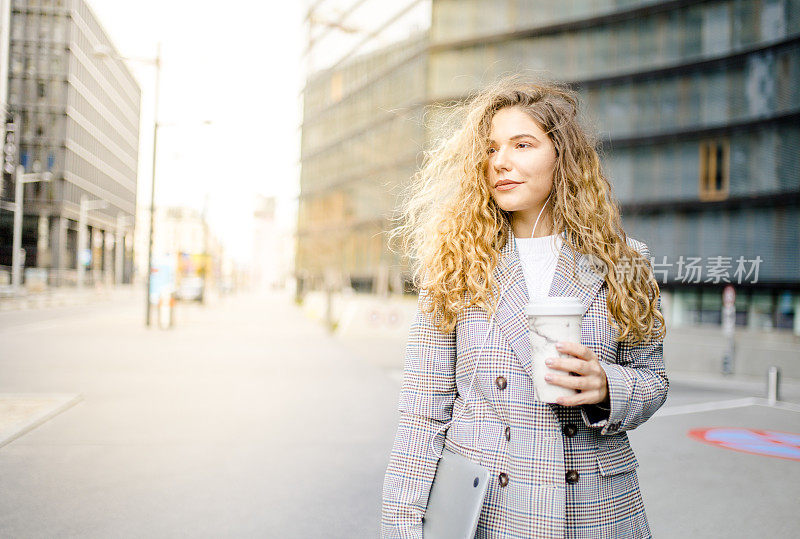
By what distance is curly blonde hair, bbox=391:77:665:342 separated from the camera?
6.18 ft

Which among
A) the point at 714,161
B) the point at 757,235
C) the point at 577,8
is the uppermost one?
the point at 577,8

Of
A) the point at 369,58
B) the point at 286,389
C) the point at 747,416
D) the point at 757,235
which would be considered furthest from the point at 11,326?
the point at 369,58

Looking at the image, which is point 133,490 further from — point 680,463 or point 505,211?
point 680,463

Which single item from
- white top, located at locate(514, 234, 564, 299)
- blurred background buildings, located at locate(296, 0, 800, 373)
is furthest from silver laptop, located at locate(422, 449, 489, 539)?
blurred background buildings, located at locate(296, 0, 800, 373)

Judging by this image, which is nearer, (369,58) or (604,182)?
(604,182)

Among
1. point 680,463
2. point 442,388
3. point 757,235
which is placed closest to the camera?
point 442,388

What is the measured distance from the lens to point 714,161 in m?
27.7

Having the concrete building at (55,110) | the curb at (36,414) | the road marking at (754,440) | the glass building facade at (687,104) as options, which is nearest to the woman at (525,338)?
the curb at (36,414)

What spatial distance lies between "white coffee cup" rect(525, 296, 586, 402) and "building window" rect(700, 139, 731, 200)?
94.1ft

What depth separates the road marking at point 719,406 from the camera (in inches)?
355

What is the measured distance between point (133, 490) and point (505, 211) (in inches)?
146

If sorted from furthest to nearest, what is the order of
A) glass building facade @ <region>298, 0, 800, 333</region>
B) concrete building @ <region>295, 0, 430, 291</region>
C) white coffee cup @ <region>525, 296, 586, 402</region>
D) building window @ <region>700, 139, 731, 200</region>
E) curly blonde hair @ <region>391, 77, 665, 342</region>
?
concrete building @ <region>295, 0, 430, 291</region> < building window @ <region>700, 139, 731, 200</region> < glass building facade @ <region>298, 0, 800, 333</region> < curly blonde hair @ <region>391, 77, 665, 342</region> < white coffee cup @ <region>525, 296, 586, 402</region>

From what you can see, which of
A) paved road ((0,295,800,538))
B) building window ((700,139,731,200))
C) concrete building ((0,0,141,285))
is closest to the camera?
paved road ((0,295,800,538))

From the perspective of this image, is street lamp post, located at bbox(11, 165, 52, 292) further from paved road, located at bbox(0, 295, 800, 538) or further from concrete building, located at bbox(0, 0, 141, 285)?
paved road, located at bbox(0, 295, 800, 538)
